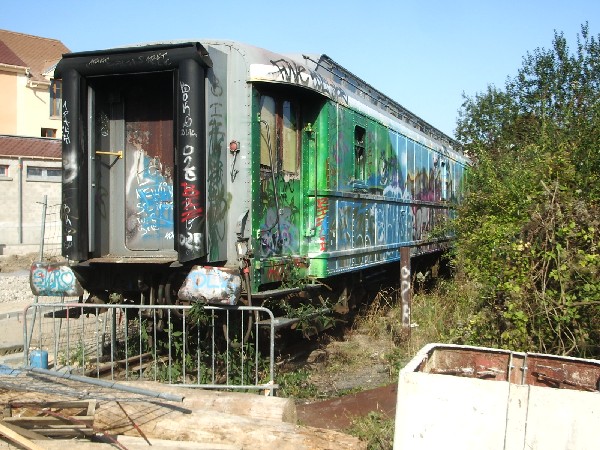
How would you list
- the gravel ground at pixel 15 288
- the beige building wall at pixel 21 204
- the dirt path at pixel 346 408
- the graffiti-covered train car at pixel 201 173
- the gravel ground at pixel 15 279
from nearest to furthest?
1. the dirt path at pixel 346 408
2. the graffiti-covered train car at pixel 201 173
3. the gravel ground at pixel 15 288
4. the gravel ground at pixel 15 279
5. the beige building wall at pixel 21 204

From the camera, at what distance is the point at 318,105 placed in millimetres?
7430

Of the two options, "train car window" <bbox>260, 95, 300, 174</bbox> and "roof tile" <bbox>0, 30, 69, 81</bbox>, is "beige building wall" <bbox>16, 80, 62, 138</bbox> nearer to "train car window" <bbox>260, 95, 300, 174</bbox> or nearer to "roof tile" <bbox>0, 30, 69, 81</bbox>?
"roof tile" <bbox>0, 30, 69, 81</bbox>

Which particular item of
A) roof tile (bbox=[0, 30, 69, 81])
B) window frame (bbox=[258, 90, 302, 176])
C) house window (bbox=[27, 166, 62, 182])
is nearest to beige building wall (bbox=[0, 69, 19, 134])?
roof tile (bbox=[0, 30, 69, 81])

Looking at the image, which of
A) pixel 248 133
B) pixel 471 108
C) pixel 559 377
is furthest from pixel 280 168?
pixel 471 108

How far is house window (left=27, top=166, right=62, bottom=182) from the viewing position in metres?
29.8

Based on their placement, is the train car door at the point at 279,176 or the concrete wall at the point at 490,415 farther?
the train car door at the point at 279,176

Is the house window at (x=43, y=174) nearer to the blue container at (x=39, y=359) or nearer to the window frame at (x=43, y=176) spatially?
the window frame at (x=43, y=176)

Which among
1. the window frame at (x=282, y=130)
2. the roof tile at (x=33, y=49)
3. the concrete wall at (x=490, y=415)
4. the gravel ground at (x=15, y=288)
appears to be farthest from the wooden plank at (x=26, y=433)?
the roof tile at (x=33, y=49)

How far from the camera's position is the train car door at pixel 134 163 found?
670 cm

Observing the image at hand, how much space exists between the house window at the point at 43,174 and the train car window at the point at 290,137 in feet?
83.6

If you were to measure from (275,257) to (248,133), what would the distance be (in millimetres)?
Result: 1296

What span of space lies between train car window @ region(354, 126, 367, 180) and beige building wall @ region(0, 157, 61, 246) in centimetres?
2279

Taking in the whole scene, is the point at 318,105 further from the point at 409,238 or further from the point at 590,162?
the point at 409,238

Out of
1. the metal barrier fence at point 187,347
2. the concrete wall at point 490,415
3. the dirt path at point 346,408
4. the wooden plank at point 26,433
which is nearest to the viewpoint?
the concrete wall at point 490,415
